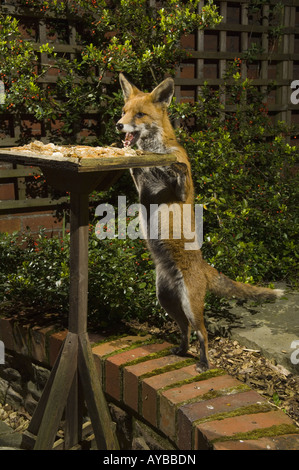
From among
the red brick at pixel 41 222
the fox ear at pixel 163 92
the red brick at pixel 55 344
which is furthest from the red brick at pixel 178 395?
the red brick at pixel 41 222

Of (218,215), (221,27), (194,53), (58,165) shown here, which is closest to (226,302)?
(218,215)

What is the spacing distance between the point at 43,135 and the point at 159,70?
136cm

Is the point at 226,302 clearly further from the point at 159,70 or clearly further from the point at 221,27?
the point at 221,27

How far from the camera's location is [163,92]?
309 centimetres

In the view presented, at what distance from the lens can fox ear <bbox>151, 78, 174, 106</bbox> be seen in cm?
305

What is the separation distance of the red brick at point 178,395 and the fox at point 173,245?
144 mm

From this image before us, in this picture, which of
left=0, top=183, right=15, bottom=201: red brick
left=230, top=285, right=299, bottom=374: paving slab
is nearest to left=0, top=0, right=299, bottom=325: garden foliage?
left=230, top=285, right=299, bottom=374: paving slab

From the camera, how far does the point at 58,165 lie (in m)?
2.04

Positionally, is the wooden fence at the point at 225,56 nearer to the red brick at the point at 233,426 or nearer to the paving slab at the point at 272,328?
the paving slab at the point at 272,328

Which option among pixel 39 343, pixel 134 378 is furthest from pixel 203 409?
pixel 39 343

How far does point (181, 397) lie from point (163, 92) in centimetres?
176

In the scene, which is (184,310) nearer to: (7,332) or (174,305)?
(174,305)

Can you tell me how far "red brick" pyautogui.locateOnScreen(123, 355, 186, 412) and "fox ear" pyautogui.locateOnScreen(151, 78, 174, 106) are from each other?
1.56 metres

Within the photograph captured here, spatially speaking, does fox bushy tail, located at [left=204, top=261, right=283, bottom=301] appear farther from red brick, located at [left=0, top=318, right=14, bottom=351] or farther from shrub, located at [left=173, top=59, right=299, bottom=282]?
red brick, located at [left=0, top=318, right=14, bottom=351]
